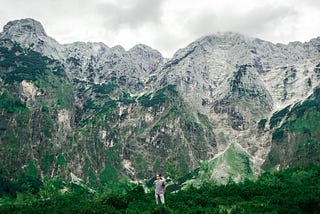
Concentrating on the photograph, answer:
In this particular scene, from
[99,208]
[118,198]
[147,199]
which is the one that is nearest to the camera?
[99,208]

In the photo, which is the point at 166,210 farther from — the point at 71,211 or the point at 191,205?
the point at 71,211

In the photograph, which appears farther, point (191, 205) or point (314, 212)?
point (191, 205)

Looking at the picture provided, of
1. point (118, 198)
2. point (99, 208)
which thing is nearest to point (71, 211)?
point (99, 208)

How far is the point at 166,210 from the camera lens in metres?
38.1

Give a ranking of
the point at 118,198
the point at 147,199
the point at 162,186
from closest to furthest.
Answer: the point at 162,186 < the point at 118,198 < the point at 147,199

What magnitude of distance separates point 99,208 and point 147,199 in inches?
547

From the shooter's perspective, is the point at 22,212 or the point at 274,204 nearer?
the point at 274,204

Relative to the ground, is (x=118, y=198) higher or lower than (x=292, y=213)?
higher

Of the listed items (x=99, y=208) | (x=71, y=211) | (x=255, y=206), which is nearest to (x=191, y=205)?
(x=255, y=206)

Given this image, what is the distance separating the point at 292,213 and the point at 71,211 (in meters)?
24.0

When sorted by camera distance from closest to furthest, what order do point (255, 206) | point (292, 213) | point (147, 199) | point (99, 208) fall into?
point (292, 213) < point (255, 206) < point (99, 208) < point (147, 199)

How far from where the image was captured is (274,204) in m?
40.3

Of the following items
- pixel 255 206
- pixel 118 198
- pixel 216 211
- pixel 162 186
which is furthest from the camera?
pixel 118 198

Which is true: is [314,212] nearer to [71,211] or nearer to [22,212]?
[71,211]
